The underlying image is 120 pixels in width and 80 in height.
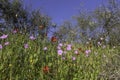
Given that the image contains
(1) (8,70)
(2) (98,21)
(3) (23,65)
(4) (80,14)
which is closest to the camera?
(1) (8,70)

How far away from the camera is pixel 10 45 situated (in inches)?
259

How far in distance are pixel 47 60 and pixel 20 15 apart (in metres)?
20.0

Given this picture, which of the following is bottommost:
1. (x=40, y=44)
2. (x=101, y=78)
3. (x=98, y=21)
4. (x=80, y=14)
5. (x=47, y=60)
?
(x=101, y=78)

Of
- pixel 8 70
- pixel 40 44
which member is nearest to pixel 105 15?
pixel 40 44

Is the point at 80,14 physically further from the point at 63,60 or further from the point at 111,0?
the point at 63,60

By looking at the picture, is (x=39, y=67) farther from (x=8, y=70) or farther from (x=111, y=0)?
(x=111, y=0)

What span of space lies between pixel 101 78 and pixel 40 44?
6.34 feet

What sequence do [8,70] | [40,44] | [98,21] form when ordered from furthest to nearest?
[98,21] → [40,44] → [8,70]

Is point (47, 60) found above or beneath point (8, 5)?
beneath

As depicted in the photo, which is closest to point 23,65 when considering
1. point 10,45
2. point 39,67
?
point 39,67

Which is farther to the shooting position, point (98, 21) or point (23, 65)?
point (98, 21)

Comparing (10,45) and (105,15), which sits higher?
(105,15)

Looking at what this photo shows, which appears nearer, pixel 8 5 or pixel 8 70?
pixel 8 70

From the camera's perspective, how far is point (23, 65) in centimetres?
582
